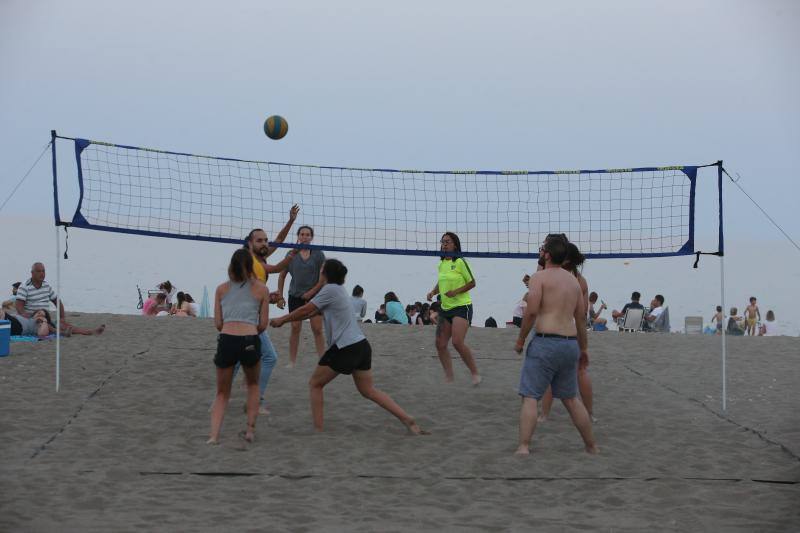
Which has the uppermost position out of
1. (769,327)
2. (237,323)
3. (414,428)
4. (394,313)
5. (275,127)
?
(275,127)

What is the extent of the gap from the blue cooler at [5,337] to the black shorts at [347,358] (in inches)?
189

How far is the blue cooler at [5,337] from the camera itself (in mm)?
10062

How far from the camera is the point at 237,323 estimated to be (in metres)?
6.55

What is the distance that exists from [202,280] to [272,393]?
57817 millimetres

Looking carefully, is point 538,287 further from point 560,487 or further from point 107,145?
point 107,145

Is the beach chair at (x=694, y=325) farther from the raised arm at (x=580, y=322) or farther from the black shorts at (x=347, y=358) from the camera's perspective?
the black shorts at (x=347, y=358)

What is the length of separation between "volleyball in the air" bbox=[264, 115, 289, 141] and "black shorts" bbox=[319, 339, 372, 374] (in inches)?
136

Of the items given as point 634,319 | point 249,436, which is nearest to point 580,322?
point 249,436

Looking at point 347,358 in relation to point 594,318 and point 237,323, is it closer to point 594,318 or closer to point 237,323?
point 237,323

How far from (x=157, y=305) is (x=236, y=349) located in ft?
33.7

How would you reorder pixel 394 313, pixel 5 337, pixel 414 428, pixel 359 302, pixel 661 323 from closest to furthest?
pixel 414 428 → pixel 5 337 → pixel 359 302 → pixel 394 313 → pixel 661 323

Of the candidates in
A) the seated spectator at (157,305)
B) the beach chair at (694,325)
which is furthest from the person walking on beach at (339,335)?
the beach chair at (694,325)

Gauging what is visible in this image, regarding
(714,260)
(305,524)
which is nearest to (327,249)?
(305,524)

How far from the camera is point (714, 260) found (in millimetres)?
93500
